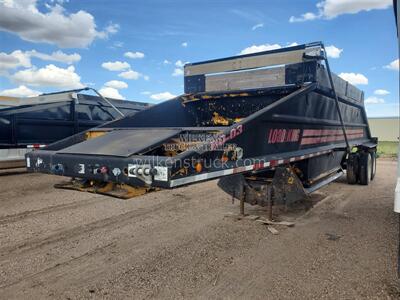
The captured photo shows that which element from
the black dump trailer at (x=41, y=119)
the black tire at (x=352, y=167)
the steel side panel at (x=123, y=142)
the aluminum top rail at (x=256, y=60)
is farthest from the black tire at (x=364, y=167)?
the black dump trailer at (x=41, y=119)

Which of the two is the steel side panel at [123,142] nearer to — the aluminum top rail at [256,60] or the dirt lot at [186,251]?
the dirt lot at [186,251]

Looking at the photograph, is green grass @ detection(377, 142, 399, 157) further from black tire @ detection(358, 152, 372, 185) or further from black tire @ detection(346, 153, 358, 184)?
black tire @ detection(346, 153, 358, 184)

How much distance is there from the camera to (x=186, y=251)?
3955 mm

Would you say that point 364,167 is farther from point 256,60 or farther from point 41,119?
point 41,119

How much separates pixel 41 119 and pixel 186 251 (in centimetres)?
752

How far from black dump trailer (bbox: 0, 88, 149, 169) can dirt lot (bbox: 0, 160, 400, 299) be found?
10.7ft

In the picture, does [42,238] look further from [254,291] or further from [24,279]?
[254,291]

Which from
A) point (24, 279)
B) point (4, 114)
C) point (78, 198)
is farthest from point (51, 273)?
point (4, 114)

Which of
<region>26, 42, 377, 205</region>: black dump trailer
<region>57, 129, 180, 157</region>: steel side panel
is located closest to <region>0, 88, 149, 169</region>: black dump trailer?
<region>26, 42, 377, 205</region>: black dump trailer

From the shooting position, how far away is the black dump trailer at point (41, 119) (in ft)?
29.9

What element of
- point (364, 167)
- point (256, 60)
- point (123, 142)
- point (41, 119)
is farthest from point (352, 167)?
point (41, 119)

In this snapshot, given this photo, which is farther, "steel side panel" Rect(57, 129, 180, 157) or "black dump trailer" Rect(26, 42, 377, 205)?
"steel side panel" Rect(57, 129, 180, 157)

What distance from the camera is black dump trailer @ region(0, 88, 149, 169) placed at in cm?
911

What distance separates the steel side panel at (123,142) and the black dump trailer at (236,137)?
0.5 inches
